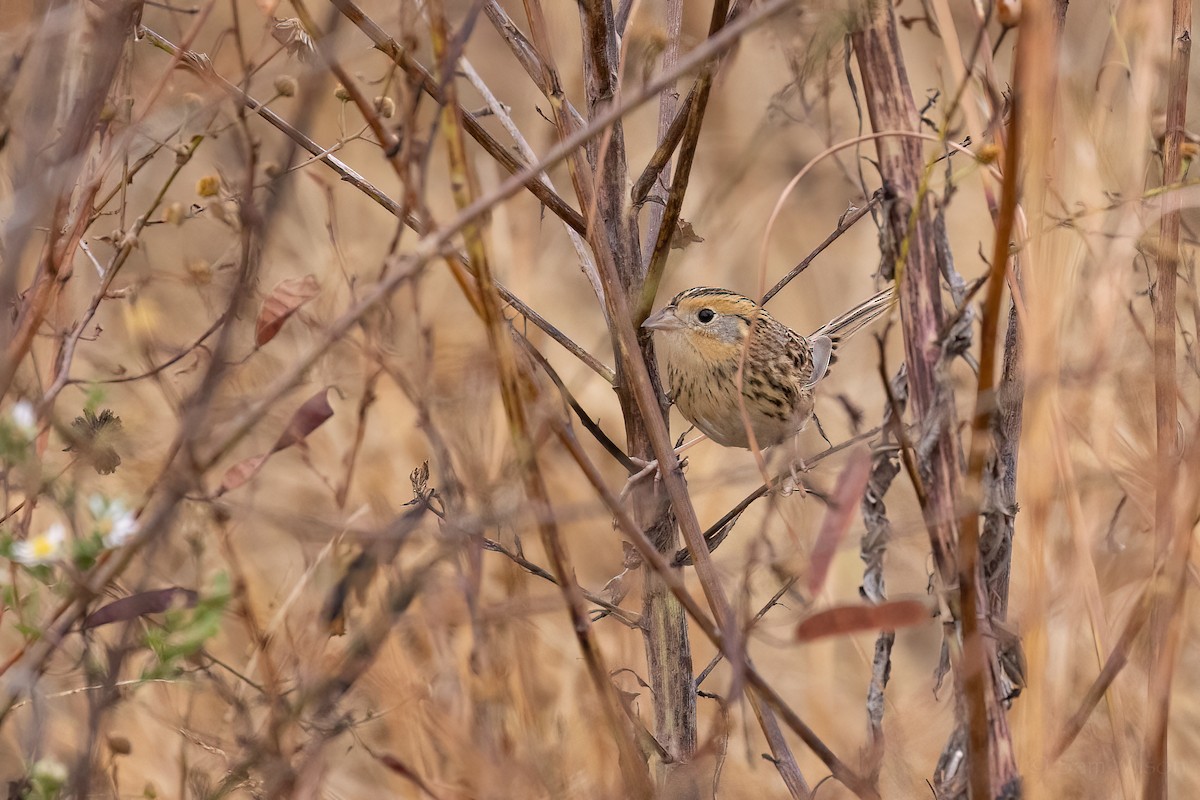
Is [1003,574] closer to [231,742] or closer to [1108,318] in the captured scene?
[1108,318]

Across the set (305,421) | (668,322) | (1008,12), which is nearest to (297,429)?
A: (305,421)

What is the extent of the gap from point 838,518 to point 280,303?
0.78 metres

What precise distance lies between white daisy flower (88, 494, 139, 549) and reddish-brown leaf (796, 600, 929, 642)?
700 mm

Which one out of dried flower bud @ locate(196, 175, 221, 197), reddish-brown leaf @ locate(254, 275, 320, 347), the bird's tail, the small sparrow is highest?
the bird's tail

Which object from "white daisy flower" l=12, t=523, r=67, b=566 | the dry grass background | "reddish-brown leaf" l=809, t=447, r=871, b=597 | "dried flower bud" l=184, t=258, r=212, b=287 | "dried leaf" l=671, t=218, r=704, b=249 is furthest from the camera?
"dried leaf" l=671, t=218, r=704, b=249

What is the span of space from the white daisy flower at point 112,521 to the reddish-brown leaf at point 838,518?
70 centimetres

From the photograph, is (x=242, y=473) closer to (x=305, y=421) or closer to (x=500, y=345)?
(x=305, y=421)

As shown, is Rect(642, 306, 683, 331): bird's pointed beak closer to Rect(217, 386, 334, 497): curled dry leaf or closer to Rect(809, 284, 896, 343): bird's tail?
Rect(809, 284, 896, 343): bird's tail

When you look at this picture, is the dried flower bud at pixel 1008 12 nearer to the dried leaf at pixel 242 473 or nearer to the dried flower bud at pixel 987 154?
the dried flower bud at pixel 987 154

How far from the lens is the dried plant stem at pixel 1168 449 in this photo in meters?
1.34

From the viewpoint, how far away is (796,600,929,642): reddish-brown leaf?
1061 millimetres

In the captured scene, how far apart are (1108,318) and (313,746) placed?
119cm

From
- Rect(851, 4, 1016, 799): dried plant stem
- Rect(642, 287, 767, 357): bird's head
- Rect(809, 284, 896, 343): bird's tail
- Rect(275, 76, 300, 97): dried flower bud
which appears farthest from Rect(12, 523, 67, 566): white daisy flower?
Rect(809, 284, 896, 343): bird's tail

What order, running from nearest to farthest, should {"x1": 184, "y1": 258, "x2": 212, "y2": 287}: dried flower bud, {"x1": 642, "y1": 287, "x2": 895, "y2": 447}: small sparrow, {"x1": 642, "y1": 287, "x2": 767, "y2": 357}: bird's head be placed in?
1. {"x1": 184, "y1": 258, "x2": 212, "y2": 287}: dried flower bud
2. {"x1": 642, "y1": 287, "x2": 895, "y2": 447}: small sparrow
3. {"x1": 642, "y1": 287, "x2": 767, "y2": 357}: bird's head
